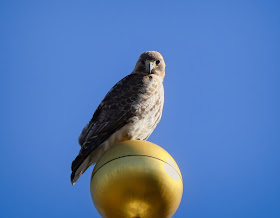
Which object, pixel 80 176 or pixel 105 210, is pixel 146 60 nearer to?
pixel 80 176

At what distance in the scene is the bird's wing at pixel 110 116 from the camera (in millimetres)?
4739

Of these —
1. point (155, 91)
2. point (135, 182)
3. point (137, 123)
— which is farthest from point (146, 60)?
point (135, 182)

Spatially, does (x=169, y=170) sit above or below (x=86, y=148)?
below

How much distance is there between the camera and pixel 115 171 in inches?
139

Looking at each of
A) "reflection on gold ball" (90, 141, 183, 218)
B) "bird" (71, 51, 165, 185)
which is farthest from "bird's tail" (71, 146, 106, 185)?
"reflection on gold ball" (90, 141, 183, 218)

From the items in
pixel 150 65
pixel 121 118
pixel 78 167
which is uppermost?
pixel 150 65

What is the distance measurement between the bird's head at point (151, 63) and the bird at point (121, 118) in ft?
1.93

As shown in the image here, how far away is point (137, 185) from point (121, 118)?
157 cm

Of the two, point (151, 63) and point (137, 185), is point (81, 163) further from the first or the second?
point (151, 63)

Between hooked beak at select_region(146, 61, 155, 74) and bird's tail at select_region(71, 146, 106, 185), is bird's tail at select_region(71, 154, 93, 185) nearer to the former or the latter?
bird's tail at select_region(71, 146, 106, 185)

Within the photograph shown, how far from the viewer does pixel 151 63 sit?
19.8ft

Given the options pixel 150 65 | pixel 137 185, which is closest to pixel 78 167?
pixel 137 185

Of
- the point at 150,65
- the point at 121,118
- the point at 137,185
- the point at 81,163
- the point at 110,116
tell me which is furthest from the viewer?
the point at 150,65

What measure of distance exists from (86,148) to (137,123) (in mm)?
677
